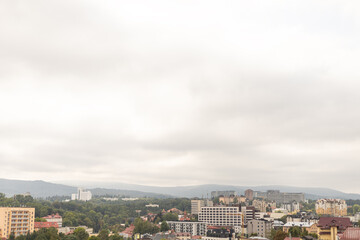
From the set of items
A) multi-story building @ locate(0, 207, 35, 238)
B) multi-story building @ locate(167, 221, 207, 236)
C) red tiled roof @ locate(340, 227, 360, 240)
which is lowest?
multi-story building @ locate(167, 221, 207, 236)

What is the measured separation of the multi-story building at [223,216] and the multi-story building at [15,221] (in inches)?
2331

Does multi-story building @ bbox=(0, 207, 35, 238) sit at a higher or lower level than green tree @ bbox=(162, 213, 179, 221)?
higher

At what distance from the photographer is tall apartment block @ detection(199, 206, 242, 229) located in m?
126

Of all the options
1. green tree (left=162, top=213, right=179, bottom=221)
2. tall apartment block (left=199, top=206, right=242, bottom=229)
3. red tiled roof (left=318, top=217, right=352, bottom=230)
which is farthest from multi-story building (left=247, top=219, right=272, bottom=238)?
green tree (left=162, top=213, right=179, bottom=221)

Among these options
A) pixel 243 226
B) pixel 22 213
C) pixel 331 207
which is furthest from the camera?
pixel 331 207

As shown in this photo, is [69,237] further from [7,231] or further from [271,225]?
[271,225]

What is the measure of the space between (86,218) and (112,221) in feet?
63.5

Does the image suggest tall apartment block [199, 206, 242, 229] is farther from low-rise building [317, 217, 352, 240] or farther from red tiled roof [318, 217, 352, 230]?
low-rise building [317, 217, 352, 240]

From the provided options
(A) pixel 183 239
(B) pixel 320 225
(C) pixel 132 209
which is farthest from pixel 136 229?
(C) pixel 132 209

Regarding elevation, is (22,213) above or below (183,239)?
above

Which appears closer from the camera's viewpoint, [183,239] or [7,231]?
[7,231]

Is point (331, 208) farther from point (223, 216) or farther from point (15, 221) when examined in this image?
point (15, 221)

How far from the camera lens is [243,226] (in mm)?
116688

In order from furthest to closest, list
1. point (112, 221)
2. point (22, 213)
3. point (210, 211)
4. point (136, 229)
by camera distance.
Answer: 1. point (112, 221)
2. point (210, 211)
3. point (136, 229)
4. point (22, 213)
